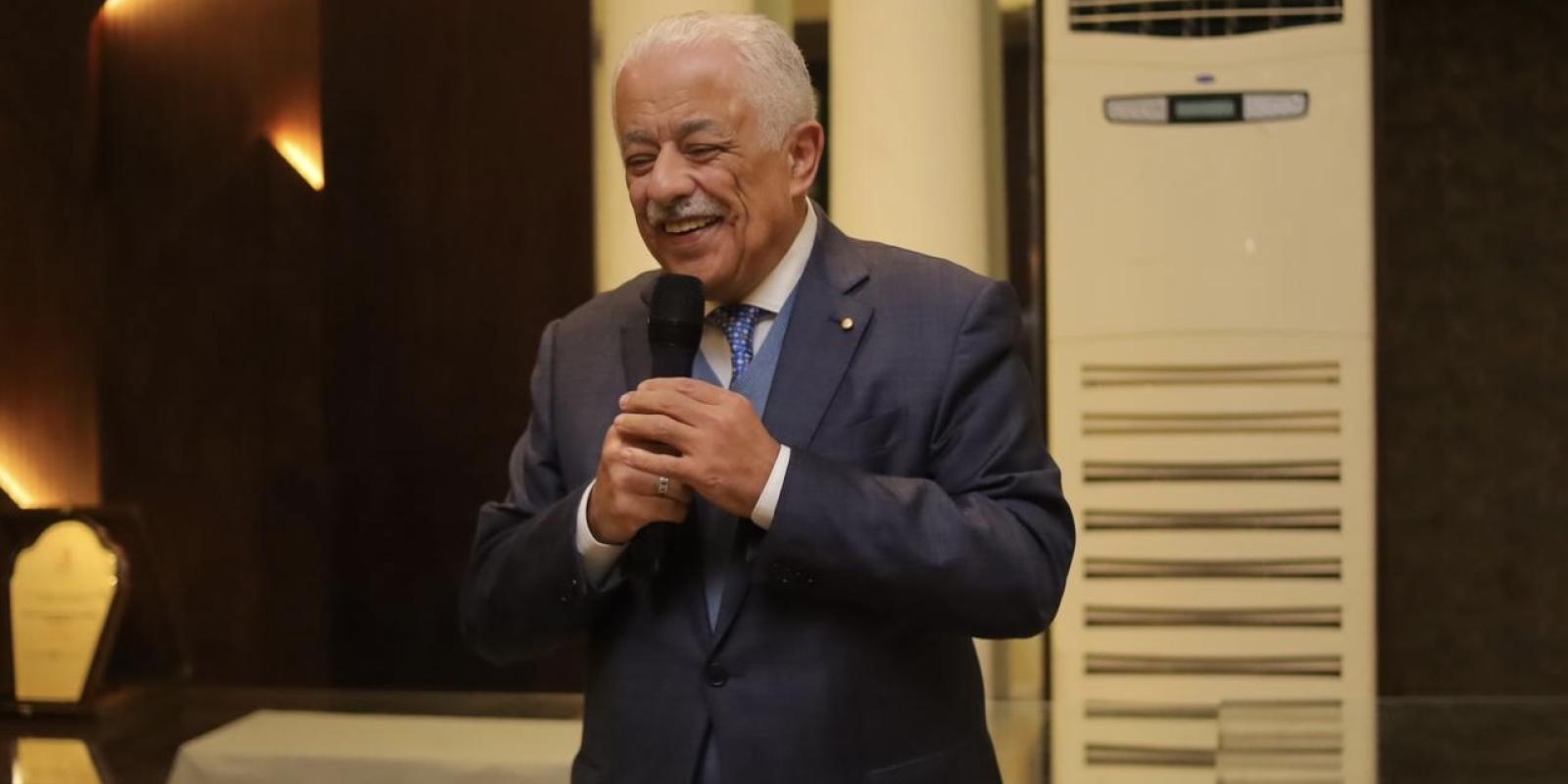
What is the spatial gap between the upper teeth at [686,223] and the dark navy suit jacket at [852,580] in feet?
0.32

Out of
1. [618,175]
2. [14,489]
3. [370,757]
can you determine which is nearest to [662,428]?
[370,757]

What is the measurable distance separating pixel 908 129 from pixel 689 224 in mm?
1582

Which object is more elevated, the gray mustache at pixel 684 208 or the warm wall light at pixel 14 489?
the gray mustache at pixel 684 208

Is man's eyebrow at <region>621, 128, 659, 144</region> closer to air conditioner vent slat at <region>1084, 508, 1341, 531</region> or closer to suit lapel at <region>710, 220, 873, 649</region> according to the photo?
suit lapel at <region>710, 220, 873, 649</region>

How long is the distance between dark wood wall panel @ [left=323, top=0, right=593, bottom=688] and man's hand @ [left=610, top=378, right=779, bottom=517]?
2053 millimetres

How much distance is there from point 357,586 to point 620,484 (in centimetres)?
228

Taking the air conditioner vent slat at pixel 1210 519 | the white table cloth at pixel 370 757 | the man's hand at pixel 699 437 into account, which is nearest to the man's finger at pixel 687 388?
the man's hand at pixel 699 437

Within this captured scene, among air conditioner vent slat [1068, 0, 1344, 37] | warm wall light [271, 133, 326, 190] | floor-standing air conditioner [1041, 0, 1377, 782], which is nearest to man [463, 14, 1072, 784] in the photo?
floor-standing air conditioner [1041, 0, 1377, 782]

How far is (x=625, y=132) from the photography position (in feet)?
4.02

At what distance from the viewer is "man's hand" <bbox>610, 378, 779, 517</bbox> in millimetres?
1104

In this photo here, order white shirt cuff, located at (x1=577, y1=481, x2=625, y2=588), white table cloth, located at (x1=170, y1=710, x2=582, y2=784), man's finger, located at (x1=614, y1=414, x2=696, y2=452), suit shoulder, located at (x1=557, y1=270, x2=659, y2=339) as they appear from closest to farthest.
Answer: man's finger, located at (x1=614, y1=414, x2=696, y2=452) → white shirt cuff, located at (x1=577, y1=481, x2=625, y2=588) → suit shoulder, located at (x1=557, y1=270, x2=659, y2=339) → white table cloth, located at (x1=170, y1=710, x2=582, y2=784)

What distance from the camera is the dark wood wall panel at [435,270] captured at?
3152 mm

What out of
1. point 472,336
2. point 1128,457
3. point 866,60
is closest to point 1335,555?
point 1128,457

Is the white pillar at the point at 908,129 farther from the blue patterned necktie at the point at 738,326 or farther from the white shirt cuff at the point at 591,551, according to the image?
the white shirt cuff at the point at 591,551
